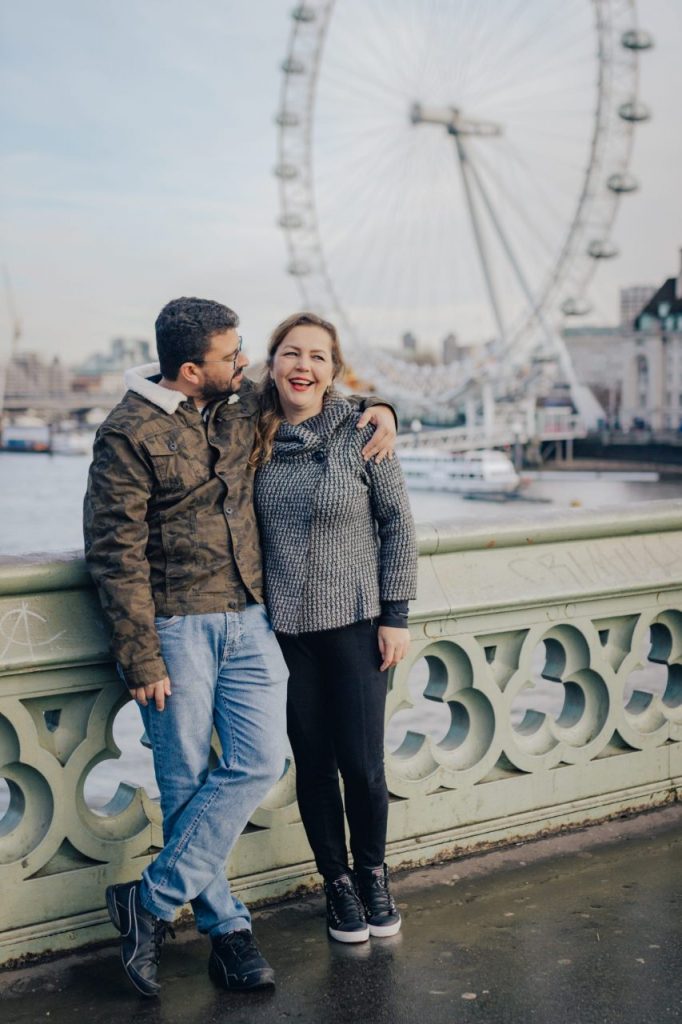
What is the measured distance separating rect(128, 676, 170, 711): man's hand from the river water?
7428 mm

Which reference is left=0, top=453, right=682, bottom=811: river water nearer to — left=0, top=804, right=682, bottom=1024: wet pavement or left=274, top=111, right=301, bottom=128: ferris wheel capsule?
left=0, top=804, right=682, bottom=1024: wet pavement

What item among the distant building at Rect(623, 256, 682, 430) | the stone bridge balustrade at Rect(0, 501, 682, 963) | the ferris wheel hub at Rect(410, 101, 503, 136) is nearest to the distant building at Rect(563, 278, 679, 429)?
the distant building at Rect(623, 256, 682, 430)

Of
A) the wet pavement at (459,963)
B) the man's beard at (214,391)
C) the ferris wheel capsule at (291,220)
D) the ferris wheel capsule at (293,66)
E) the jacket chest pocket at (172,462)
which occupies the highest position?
the ferris wheel capsule at (293,66)

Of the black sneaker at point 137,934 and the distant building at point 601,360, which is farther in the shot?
the distant building at point 601,360

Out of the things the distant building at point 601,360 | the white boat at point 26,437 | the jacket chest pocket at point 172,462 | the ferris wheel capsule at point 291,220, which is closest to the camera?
the jacket chest pocket at point 172,462

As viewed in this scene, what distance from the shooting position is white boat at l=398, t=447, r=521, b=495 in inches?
2174

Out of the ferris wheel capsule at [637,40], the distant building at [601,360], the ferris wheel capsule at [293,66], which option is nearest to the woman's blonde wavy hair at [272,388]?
the ferris wheel capsule at [293,66]

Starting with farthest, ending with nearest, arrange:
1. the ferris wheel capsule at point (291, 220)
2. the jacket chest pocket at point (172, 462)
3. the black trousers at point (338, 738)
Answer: the ferris wheel capsule at point (291, 220) < the black trousers at point (338, 738) < the jacket chest pocket at point (172, 462)

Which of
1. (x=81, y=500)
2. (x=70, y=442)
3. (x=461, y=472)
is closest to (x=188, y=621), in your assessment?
(x=81, y=500)

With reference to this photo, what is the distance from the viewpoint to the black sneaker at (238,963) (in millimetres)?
2271

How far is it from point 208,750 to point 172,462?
0.56 metres

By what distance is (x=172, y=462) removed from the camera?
2.32 metres

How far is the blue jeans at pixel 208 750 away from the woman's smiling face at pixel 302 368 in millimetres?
438

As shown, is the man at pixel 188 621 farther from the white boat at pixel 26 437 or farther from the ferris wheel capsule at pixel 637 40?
the white boat at pixel 26 437
